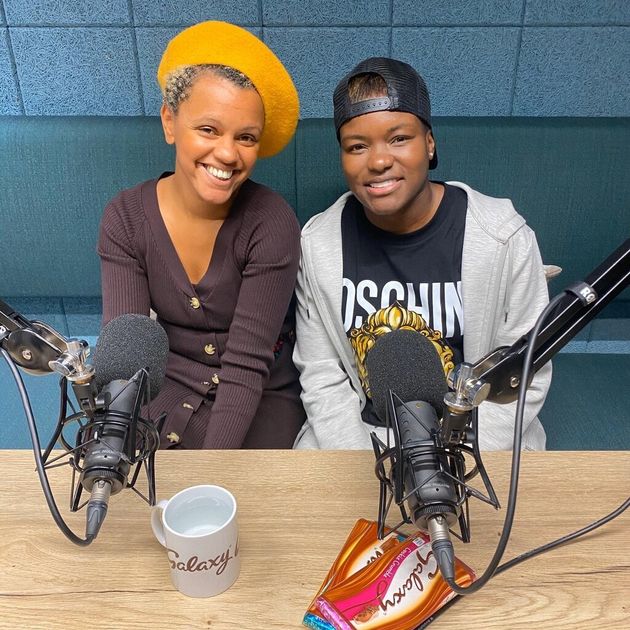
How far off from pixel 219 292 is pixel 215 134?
0.90 ft

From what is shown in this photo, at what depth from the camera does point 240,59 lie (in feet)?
3.17

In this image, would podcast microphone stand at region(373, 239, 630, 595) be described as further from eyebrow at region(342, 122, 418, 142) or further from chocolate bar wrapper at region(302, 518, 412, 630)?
eyebrow at region(342, 122, 418, 142)

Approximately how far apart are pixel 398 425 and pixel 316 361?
2.04 ft

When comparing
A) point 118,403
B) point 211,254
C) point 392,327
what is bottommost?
point 392,327

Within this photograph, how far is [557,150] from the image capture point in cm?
147

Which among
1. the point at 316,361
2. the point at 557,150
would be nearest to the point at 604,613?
the point at 316,361

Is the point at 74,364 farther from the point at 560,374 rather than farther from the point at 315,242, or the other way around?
the point at 560,374

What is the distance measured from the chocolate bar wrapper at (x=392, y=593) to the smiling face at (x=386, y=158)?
2.07 feet

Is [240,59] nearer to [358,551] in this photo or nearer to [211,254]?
[211,254]

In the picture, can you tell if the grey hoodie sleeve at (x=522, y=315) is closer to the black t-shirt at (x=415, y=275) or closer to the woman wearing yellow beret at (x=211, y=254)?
the black t-shirt at (x=415, y=275)

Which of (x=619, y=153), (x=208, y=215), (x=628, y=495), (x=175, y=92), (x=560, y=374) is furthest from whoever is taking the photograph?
(x=560, y=374)

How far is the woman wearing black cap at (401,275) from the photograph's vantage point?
3.65 ft

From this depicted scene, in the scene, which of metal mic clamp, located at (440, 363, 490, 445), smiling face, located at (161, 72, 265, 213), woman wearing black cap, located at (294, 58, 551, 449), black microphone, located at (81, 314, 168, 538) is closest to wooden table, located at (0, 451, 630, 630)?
black microphone, located at (81, 314, 168, 538)

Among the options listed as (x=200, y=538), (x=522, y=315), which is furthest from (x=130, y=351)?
(x=522, y=315)
